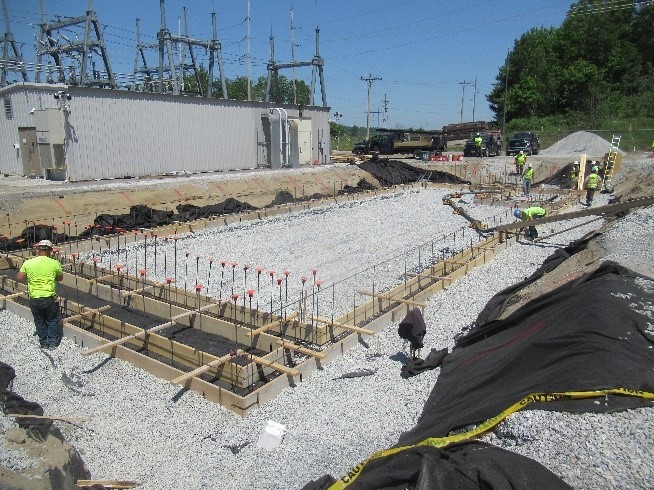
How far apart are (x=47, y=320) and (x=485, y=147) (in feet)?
89.5

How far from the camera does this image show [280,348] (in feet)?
21.2

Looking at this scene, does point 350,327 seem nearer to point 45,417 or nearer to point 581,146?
point 45,417

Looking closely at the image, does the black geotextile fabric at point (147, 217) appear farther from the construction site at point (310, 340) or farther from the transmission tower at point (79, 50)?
the transmission tower at point (79, 50)

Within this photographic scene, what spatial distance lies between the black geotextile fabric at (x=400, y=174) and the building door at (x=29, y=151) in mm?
13541

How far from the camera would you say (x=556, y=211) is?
15102 millimetres

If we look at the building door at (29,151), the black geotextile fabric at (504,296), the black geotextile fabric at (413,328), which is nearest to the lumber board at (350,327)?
the black geotextile fabric at (413,328)

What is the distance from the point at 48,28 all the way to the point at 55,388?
91.2 feet

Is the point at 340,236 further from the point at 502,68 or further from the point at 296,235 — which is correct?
the point at 502,68

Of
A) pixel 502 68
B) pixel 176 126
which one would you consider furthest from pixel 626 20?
pixel 176 126

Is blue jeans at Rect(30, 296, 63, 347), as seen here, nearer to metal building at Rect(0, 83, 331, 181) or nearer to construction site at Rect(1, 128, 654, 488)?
construction site at Rect(1, 128, 654, 488)

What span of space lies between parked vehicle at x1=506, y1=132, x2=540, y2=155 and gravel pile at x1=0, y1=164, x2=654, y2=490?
72.3ft

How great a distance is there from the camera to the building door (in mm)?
18375

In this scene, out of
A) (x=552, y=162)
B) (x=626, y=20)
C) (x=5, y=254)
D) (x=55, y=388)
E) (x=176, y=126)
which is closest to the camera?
(x=55, y=388)

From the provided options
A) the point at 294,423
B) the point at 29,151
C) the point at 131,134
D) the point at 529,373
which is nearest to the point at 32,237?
the point at 131,134
